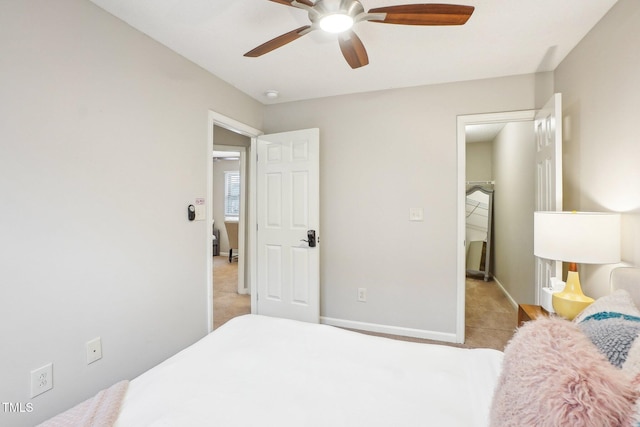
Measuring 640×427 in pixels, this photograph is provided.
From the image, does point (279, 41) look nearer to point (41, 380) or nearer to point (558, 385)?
point (558, 385)

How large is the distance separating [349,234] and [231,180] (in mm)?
4718

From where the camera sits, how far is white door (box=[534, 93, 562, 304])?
1942mm

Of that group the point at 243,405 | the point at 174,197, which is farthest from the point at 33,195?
the point at 243,405

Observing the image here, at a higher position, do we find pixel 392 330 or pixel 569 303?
pixel 569 303

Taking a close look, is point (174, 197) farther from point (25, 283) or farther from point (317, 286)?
point (317, 286)

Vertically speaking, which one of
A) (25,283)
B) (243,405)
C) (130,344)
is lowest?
(130,344)

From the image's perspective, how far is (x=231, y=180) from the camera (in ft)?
22.8

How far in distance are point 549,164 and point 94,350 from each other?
3.19 m

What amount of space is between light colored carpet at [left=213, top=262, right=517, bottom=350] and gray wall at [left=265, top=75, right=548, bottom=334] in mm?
335

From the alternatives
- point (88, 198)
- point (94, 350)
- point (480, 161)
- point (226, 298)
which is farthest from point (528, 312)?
point (480, 161)

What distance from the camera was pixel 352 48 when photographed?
5.47ft

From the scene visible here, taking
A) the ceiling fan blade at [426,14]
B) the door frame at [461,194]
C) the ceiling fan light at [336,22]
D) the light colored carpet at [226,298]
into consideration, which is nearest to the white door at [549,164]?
the door frame at [461,194]

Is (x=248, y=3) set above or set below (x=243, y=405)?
above

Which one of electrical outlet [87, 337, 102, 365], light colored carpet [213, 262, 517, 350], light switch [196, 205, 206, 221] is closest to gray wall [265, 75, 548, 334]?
light colored carpet [213, 262, 517, 350]
